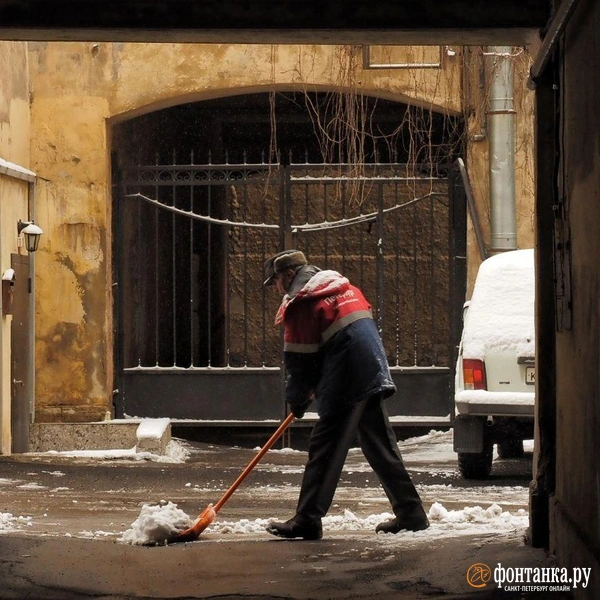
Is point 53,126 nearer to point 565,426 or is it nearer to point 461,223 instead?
point 461,223

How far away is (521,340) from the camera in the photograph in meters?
10.3

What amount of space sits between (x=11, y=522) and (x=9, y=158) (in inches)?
203

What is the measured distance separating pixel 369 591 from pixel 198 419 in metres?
7.94

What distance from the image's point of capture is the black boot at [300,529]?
760 centimetres

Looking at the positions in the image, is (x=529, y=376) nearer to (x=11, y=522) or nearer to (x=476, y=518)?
(x=476, y=518)

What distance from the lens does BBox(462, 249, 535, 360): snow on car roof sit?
33.8 ft

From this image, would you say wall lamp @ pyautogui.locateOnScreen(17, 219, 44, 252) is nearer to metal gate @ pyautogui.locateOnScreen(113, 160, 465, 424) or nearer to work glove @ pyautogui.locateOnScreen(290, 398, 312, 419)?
metal gate @ pyautogui.locateOnScreen(113, 160, 465, 424)

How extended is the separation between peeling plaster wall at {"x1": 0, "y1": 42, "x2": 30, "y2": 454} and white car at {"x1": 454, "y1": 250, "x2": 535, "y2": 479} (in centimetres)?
437

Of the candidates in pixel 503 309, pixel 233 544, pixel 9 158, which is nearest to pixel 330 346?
pixel 233 544

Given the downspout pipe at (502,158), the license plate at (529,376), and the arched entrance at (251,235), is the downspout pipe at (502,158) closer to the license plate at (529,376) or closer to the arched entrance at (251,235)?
the arched entrance at (251,235)

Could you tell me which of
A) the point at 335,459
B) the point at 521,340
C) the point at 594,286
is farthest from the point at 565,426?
the point at 521,340

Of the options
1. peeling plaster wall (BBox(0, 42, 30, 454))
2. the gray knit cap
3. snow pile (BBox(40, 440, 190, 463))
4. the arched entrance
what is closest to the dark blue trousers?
the gray knit cap

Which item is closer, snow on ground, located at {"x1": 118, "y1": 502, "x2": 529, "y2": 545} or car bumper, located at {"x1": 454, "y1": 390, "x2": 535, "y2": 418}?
snow on ground, located at {"x1": 118, "y1": 502, "x2": 529, "y2": 545}

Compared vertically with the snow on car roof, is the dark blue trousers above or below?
below
